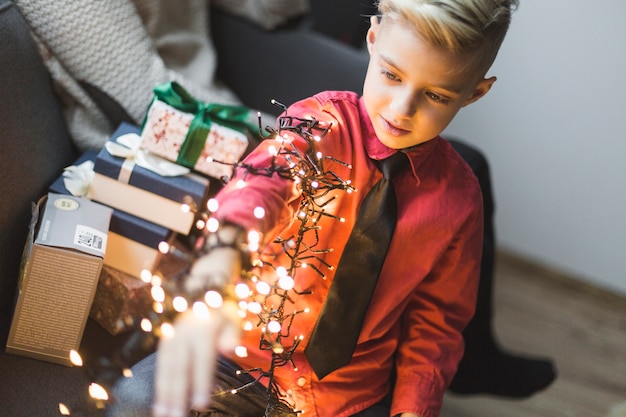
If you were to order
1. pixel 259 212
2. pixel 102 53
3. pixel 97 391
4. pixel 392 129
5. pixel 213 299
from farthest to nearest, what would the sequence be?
pixel 102 53 → pixel 97 391 → pixel 392 129 → pixel 259 212 → pixel 213 299

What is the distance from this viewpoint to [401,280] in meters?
1.08

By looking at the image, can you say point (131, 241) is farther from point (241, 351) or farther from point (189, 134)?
point (241, 351)

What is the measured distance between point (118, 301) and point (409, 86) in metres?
0.62

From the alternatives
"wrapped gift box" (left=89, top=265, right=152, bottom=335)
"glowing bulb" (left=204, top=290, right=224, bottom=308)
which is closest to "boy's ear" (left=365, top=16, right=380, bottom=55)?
"glowing bulb" (left=204, top=290, right=224, bottom=308)

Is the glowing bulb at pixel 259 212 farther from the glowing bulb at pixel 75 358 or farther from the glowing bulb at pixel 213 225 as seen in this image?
the glowing bulb at pixel 75 358

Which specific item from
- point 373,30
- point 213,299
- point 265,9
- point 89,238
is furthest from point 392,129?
point 265,9

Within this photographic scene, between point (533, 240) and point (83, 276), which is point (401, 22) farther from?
point (533, 240)

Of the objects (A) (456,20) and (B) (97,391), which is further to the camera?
(B) (97,391)

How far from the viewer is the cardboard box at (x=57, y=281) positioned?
102cm

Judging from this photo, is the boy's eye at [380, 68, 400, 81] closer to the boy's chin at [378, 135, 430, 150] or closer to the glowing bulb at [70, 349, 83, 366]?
the boy's chin at [378, 135, 430, 150]

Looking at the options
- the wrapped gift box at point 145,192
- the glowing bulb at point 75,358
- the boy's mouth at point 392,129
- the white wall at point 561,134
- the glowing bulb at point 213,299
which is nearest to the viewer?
the glowing bulb at point 213,299

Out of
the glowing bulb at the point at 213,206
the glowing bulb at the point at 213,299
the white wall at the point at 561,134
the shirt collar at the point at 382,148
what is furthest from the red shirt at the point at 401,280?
the white wall at the point at 561,134

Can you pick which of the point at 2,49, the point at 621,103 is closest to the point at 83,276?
the point at 2,49

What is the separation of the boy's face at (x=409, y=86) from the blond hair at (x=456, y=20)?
1 cm
